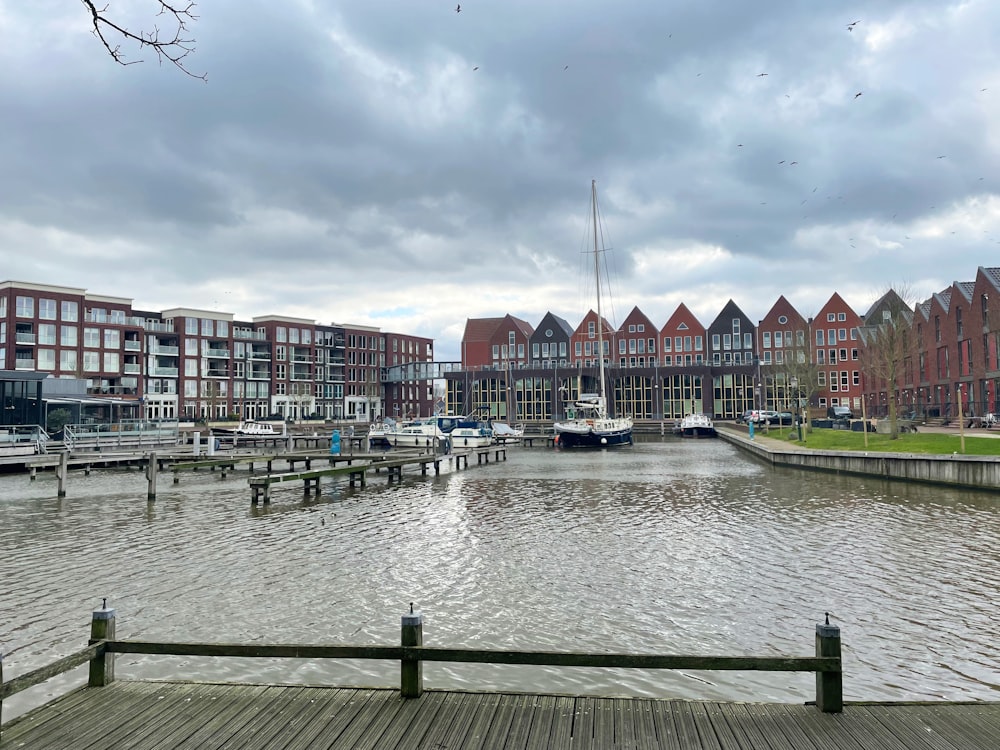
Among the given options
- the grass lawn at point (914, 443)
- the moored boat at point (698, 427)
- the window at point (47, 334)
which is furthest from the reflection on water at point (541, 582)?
the window at point (47, 334)

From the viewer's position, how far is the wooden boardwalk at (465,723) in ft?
19.8

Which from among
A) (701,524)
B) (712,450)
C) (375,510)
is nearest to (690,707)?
(701,524)

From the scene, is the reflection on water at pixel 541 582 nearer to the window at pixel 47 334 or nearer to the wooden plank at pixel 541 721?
the wooden plank at pixel 541 721

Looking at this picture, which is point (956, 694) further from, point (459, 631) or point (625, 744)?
point (459, 631)

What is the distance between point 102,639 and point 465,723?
4.12 m

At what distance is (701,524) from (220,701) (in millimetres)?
16698

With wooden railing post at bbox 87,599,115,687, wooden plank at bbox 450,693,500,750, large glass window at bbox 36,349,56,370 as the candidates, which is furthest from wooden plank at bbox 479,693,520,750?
large glass window at bbox 36,349,56,370

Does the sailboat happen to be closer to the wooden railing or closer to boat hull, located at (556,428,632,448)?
boat hull, located at (556,428,632,448)

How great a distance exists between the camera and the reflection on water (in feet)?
31.5

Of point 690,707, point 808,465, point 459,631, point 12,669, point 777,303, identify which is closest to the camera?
point 690,707

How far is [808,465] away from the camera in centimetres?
3781

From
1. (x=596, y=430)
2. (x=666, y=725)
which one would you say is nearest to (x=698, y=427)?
(x=596, y=430)

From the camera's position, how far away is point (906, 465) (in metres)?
31.0

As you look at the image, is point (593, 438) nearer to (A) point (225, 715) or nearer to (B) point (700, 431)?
(B) point (700, 431)
